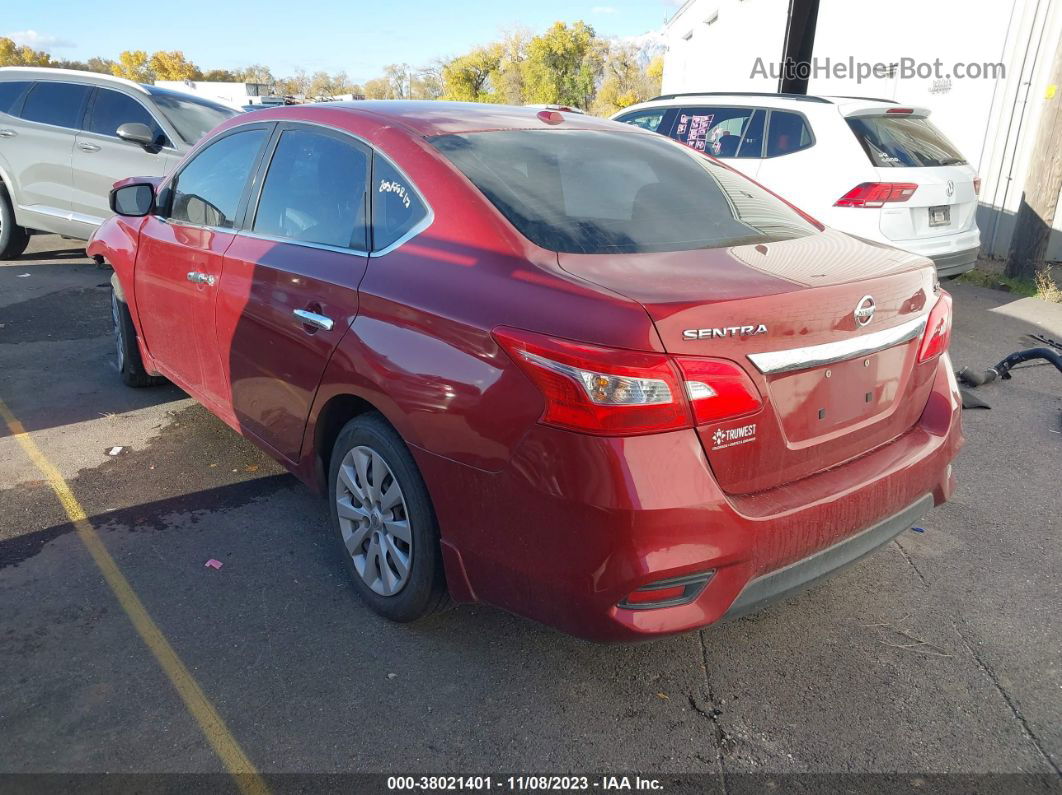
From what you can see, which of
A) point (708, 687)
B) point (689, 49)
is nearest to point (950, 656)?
point (708, 687)

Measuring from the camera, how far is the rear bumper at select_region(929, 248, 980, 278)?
696 cm

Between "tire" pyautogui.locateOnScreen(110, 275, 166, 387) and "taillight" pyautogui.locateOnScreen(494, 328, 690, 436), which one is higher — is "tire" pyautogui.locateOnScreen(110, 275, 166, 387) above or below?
below

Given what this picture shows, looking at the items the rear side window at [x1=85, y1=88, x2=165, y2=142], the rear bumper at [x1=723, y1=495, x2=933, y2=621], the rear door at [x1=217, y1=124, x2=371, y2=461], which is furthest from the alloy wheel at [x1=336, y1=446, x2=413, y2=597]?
the rear side window at [x1=85, y1=88, x2=165, y2=142]

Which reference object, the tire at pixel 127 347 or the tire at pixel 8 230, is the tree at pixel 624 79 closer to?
the tire at pixel 8 230

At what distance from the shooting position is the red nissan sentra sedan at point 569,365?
2.17 metres

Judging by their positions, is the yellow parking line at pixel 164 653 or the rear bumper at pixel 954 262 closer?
the yellow parking line at pixel 164 653

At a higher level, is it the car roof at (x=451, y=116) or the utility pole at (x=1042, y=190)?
the car roof at (x=451, y=116)

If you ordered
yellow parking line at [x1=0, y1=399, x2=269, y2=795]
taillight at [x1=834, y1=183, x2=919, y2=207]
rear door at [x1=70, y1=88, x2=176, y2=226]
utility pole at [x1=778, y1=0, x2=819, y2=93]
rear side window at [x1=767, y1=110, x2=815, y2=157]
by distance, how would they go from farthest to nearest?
utility pole at [x1=778, y1=0, x2=819, y2=93] → rear door at [x1=70, y1=88, x2=176, y2=226] → rear side window at [x1=767, y1=110, x2=815, y2=157] → taillight at [x1=834, y1=183, x2=919, y2=207] → yellow parking line at [x1=0, y1=399, x2=269, y2=795]

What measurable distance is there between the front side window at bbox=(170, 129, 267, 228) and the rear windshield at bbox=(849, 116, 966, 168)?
5071mm

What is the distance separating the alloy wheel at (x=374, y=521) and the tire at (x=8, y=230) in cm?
799

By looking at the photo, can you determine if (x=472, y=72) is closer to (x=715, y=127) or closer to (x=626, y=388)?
(x=715, y=127)

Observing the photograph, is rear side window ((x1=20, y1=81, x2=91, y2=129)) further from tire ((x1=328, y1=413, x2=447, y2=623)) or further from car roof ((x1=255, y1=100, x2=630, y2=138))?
tire ((x1=328, y1=413, x2=447, y2=623))

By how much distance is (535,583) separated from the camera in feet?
7.70

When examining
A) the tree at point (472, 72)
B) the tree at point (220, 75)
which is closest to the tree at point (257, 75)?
the tree at point (220, 75)
